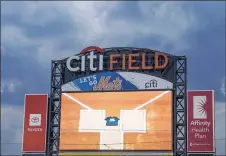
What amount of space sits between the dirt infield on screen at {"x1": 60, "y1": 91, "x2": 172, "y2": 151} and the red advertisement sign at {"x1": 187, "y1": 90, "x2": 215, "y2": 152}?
177 cm

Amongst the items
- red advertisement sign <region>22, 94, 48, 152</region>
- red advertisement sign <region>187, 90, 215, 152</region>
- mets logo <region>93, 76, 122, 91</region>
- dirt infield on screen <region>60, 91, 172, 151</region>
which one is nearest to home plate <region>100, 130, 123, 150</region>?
dirt infield on screen <region>60, 91, 172, 151</region>

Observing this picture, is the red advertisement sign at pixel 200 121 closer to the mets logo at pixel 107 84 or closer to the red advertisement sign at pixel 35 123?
the mets logo at pixel 107 84

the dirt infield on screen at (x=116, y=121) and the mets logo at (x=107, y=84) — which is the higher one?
the mets logo at (x=107, y=84)

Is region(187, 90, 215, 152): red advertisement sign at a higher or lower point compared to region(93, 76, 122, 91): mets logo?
lower

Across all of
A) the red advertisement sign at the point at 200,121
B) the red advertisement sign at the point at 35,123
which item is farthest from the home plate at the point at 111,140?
the red advertisement sign at the point at 200,121

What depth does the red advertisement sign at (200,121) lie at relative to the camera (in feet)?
172

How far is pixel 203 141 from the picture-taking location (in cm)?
5238

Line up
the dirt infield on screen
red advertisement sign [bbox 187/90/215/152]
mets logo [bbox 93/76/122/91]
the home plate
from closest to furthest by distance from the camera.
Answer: red advertisement sign [bbox 187/90/215/152] → the dirt infield on screen → the home plate → mets logo [bbox 93/76/122/91]

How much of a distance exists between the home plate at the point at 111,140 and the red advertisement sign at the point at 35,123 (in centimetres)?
540

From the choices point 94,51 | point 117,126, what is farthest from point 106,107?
point 94,51

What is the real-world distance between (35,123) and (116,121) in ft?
24.5

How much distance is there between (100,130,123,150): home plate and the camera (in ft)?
175

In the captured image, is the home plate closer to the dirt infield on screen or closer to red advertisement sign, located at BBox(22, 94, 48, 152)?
the dirt infield on screen

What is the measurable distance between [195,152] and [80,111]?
33.2 feet
